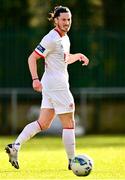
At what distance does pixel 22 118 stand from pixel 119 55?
3.26m

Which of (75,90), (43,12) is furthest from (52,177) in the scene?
(43,12)

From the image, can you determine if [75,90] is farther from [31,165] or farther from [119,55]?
[31,165]

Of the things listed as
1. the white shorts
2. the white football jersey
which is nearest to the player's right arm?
the white football jersey

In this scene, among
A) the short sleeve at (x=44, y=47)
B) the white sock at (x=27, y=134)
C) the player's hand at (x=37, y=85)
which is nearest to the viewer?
the player's hand at (x=37, y=85)

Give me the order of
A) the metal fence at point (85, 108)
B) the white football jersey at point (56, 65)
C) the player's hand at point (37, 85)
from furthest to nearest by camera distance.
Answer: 1. the metal fence at point (85, 108)
2. the white football jersey at point (56, 65)
3. the player's hand at point (37, 85)

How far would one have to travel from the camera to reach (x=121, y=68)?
24328 millimetres

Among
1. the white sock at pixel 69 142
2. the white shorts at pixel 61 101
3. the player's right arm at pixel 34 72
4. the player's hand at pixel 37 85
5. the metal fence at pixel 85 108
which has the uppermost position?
the player's right arm at pixel 34 72

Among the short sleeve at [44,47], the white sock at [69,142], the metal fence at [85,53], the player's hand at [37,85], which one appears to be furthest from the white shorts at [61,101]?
the metal fence at [85,53]

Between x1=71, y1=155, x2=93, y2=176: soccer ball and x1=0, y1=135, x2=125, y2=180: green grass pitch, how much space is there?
75 mm

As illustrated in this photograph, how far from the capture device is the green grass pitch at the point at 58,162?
10586 millimetres

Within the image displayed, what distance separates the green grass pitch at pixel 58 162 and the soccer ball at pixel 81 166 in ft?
0.25

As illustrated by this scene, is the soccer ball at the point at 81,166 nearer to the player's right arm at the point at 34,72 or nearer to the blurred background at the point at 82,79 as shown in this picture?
the player's right arm at the point at 34,72

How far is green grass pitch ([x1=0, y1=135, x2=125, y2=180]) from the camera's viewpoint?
10586 millimetres

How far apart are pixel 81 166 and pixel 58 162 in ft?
8.40
